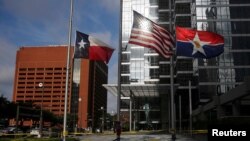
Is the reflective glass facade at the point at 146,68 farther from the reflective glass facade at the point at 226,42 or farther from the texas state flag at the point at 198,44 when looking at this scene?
the texas state flag at the point at 198,44

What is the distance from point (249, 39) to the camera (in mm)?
94375

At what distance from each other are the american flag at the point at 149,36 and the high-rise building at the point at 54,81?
5110 inches

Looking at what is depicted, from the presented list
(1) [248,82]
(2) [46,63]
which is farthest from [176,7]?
(1) [248,82]

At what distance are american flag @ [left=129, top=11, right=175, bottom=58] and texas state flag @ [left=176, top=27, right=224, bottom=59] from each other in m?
0.84

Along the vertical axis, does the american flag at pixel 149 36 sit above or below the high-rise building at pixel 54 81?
below

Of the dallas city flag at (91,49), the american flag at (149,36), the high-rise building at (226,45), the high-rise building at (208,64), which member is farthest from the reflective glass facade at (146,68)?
the dallas city flag at (91,49)

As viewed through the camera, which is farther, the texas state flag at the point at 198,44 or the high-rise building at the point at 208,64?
the high-rise building at the point at 208,64

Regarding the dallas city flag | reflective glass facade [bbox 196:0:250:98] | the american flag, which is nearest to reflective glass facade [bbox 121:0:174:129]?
reflective glass facade [bbox 196:0:250:98]

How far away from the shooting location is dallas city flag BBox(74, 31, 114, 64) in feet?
88.1

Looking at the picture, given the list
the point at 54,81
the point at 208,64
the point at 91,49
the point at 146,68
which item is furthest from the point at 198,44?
the point at 54,81

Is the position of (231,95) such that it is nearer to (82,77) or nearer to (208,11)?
(208,11)

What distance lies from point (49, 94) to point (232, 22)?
108647 mm

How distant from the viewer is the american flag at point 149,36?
25953mm

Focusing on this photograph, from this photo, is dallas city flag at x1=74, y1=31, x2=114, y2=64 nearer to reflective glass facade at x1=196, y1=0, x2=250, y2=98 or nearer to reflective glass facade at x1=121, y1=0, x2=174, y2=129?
reflective glass facade at x1=196, y1=0, x2=250, y2=98
